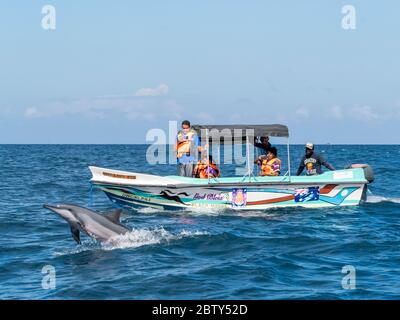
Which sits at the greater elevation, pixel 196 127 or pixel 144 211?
pixel 196 127

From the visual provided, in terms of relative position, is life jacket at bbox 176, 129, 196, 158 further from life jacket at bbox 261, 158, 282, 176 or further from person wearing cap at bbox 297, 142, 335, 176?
person wearing cap at bbox 297, 142, 335, 176

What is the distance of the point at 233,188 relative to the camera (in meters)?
18.4

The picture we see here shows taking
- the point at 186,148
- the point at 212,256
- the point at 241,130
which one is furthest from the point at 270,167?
the point at 212,256

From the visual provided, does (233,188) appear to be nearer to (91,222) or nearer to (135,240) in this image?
(135,240)

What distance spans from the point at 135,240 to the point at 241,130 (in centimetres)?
645

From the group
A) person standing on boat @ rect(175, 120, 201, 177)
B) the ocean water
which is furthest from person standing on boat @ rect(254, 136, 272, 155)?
the ocean water

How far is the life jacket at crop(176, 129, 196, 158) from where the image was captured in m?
19.0

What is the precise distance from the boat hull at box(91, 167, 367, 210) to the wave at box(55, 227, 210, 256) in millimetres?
3541

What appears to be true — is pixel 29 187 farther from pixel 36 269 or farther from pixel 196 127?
pixel 36 269
